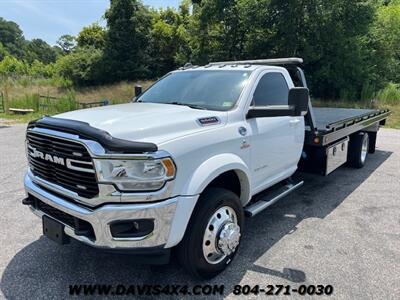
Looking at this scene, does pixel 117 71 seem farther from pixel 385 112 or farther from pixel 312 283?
pixel 312 283

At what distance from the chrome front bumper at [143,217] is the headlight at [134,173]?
15cm

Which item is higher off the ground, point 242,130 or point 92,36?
point 92,36

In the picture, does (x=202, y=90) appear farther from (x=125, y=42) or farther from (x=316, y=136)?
(x=125, y=42)

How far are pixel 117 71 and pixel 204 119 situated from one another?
31.7m

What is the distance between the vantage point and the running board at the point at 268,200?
12.0 feet

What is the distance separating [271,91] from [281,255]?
1.90m

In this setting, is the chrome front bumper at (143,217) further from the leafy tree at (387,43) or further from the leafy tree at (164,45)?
the leafy tree at (164,45)

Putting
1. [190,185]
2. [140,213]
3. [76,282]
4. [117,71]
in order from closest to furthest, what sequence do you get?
[140,213], [190,185], [76,282], [117,71]

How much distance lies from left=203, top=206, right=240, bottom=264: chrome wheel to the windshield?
3.58 ft

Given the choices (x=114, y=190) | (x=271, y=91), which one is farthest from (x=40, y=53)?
(x=114, y=190)

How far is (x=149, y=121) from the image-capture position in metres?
2.96

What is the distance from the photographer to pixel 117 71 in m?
33.0

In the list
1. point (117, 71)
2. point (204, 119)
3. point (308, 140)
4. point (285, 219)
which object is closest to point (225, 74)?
point (204, 119)

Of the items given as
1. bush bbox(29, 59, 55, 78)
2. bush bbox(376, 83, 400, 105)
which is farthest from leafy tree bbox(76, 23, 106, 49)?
bush bbox(376, 83, 400, 105)
